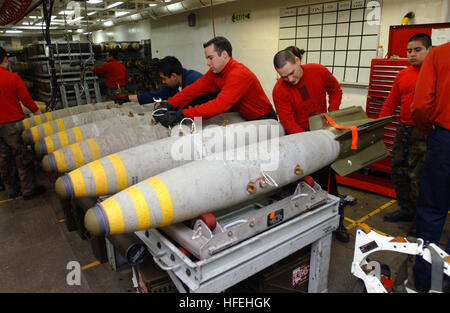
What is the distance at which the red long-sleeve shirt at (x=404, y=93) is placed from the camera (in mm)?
2916

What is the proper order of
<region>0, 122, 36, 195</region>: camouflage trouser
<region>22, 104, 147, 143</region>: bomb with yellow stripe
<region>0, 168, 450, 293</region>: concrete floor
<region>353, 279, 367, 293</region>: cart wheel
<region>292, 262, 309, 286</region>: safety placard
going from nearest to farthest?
1. <region>353, 279, 367, 293</region>: cart wheel
2. <region>292, 262, 309, 286</region>: safety placard
3. <region>0, 168, 450, 293</region>: concrete floor
4. <region>22, 104, 147, 143</region>: bomb with yellow stripe
5. <region>0, 122, 36, 195</region>: camouflage trouser

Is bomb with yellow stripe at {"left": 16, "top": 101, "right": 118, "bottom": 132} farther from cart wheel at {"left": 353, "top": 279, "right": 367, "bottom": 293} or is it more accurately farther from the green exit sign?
the green exit sign

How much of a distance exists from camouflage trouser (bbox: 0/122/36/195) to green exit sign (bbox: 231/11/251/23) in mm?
4554

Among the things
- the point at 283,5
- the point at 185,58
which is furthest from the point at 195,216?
the point at 185,58

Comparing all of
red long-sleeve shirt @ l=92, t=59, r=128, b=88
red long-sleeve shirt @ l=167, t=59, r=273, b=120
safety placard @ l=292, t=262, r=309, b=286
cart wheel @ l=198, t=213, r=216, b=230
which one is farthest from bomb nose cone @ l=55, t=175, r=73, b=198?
red long-sleeve shirt @ l=92, t=59, r=128, b=88

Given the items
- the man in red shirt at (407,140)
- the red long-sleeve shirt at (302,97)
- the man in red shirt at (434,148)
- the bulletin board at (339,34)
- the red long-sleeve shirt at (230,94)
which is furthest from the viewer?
the bulletin board at (339,34)

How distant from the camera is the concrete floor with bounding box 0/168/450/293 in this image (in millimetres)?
2459

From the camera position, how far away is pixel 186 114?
7.78ft

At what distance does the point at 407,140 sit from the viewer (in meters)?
3.06

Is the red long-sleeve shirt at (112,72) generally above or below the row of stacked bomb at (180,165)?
above

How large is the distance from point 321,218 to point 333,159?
507 millimetres

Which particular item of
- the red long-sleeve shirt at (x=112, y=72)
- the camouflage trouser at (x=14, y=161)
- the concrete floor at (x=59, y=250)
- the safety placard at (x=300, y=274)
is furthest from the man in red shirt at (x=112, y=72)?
the safety placard at (x=300, y=274)

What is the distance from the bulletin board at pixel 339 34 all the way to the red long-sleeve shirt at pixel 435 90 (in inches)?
98.7

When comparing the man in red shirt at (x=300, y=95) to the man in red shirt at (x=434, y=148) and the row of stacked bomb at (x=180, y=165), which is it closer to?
the row of stacked bomb at (x=180, y=165)
